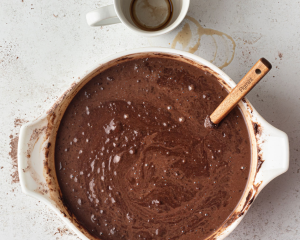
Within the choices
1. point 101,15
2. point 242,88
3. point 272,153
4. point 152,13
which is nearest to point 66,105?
point 101,15

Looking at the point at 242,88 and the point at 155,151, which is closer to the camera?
the point at 242,88

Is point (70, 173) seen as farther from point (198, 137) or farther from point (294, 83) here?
point (294, 83)

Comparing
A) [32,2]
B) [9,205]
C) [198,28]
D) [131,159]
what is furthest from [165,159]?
[32,2]

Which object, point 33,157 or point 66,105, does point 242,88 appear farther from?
point 33,157

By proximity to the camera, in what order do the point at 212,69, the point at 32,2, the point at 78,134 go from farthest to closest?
1. the point at 32,2
2. the point at 78,134
3. the point at 212,69

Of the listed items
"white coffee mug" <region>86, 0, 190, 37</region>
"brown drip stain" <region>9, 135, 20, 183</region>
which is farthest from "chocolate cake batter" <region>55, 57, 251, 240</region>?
"brown drip stain" <region>9, 135, 20, 183</region>

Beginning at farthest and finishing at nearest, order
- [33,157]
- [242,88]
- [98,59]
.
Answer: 1. [98,59]
2. [33,157]
3. [242,88]
